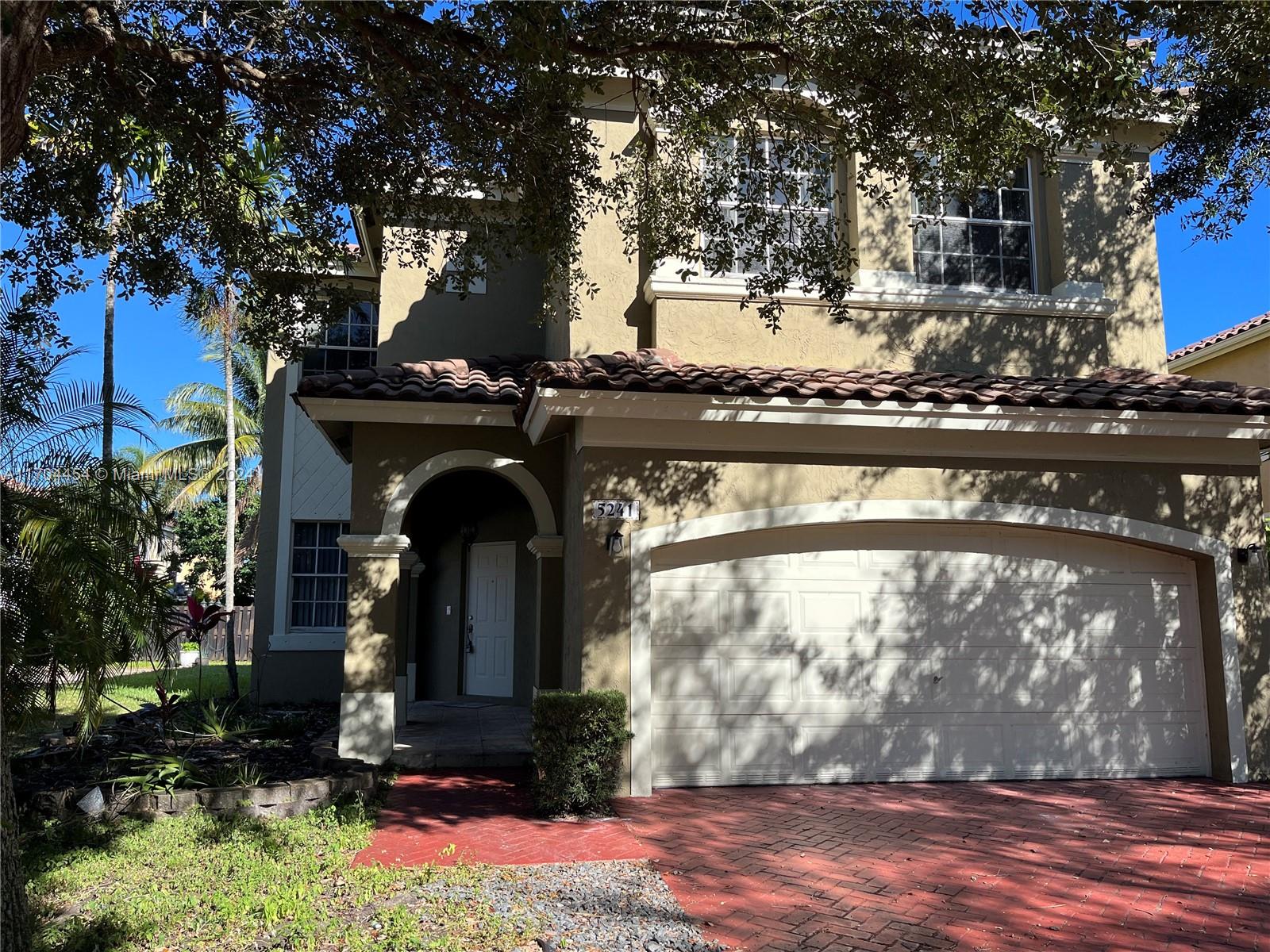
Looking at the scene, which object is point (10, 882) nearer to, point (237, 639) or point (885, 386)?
point (885, 386)

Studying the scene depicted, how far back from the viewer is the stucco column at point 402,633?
39.4ft

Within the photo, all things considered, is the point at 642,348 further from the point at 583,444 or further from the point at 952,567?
the point at 952,567

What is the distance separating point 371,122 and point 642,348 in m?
4.08

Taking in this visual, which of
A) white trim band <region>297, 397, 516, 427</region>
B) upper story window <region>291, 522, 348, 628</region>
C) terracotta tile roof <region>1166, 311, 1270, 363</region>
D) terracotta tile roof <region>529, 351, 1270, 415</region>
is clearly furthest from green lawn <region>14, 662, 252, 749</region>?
terracotta tile roof <region>1166, 311, 1270, 363</region>

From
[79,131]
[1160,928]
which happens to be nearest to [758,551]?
[1160,928]

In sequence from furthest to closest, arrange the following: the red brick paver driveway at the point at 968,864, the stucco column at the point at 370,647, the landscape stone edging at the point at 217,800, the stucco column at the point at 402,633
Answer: the stucco column at the point at 402,633 → the stucco column at the point at 370,647 → the landscape stone edging at the point at 217,800 → the red brick paver driveway at the point at 968,864

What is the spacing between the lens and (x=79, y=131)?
867cm

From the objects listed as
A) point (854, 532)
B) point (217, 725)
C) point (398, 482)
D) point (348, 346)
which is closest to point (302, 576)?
point (348, 346)

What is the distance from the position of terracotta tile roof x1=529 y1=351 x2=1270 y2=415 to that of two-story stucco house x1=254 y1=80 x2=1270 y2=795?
0.05 meters

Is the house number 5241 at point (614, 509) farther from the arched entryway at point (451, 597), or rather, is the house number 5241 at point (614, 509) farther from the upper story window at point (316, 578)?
the upper story window at point (316, 578)

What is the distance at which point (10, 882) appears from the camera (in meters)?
Answer: 4.51

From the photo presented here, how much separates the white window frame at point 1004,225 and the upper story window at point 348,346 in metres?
9.32

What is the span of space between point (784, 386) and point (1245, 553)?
5.47m

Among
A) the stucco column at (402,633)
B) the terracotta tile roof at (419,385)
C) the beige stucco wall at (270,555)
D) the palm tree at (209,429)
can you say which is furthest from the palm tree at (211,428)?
the terracotta tile roof at (419,385)
